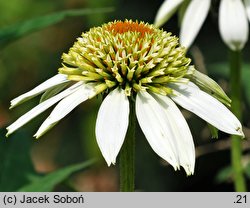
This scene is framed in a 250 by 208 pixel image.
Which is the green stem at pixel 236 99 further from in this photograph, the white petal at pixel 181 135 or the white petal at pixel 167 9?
the white petal at pixel 181 135

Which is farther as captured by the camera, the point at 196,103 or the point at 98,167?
the point at 98,167

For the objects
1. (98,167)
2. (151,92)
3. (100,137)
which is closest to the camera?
(100,137)

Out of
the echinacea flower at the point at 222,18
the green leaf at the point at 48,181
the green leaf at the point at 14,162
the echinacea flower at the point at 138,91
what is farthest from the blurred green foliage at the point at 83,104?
the echinacea flower at the point at 138,91

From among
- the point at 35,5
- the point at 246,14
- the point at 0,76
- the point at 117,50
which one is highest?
the point at 35,5

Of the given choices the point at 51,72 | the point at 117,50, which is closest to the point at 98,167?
the point at 51,72

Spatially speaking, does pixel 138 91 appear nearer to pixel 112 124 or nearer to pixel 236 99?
pixel 112 124

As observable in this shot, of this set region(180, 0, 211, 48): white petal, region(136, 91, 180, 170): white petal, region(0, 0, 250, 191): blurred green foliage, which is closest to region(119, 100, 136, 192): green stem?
region(136, 91, 180, 170): white petal

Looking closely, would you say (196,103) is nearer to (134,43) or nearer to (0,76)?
(134,43)

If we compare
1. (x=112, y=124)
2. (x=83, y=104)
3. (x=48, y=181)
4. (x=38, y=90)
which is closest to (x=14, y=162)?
(x=48, y=181)
